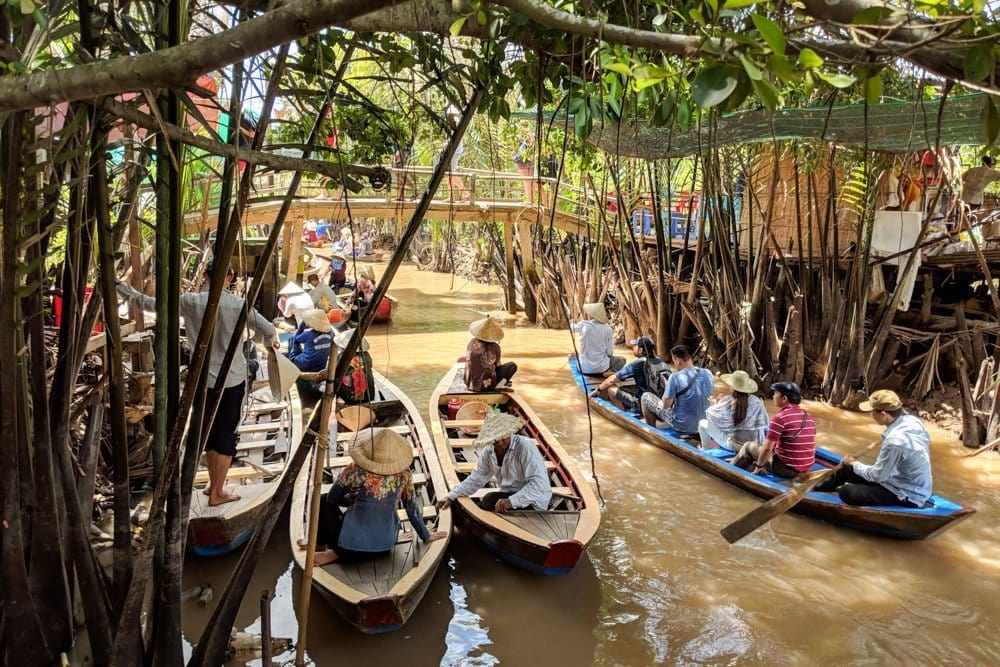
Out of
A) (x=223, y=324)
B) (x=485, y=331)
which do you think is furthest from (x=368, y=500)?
(x=485, y=331)

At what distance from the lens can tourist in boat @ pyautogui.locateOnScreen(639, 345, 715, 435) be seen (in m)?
7.11

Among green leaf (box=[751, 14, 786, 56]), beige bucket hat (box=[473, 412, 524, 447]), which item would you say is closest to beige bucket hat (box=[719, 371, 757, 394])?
beige bucket hat (box=[473, 412, 524, 447])

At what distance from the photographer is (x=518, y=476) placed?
512 cm

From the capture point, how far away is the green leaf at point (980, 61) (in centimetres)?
166

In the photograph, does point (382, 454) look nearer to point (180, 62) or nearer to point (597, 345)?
point (180, 62)

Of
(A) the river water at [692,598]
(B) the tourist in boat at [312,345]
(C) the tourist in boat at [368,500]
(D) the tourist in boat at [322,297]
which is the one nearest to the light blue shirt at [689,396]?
(A) the river water at [692,598]

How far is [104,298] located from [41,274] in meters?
0.43

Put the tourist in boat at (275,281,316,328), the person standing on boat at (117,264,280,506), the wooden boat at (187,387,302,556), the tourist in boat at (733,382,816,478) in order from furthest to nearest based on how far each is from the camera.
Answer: the tourist in boat at (275,281,316,328) → the tourist in boat at (733,382,816,478) → the wooden boat at (187,387,302,556) → the person standing on boat at (117,264,280,506)

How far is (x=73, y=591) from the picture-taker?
3.46m

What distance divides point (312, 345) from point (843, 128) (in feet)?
20.3

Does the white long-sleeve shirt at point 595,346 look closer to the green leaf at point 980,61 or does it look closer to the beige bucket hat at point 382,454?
the beige bucket hat at point 382,454

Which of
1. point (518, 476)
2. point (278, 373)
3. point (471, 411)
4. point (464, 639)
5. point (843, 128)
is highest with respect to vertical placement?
point (843, 128)

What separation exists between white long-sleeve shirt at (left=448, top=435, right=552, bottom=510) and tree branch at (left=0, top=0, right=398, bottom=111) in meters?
3.63

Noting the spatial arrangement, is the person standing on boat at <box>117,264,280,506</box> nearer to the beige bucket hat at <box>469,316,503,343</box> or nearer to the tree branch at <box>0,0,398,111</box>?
the tree branch at <box>0,0,398,111</box>
